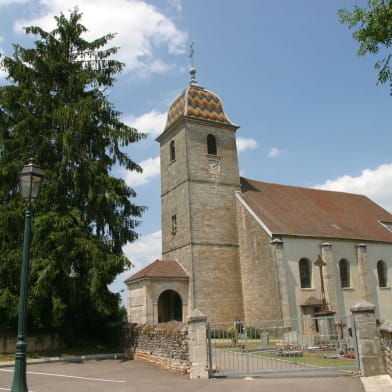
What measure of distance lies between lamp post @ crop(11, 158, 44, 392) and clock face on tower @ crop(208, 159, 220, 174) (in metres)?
19.1

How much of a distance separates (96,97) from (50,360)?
495 inches

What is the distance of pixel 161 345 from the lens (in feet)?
45.6

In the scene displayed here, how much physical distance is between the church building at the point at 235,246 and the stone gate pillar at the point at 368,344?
1186cm

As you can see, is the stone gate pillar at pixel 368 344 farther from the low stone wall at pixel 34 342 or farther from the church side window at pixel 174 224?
the church side window at pixel 174 224

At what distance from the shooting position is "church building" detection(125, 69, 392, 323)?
22.8m

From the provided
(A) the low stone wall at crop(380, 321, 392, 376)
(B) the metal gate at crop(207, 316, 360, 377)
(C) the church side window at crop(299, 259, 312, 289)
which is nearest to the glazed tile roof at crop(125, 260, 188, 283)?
(B) the metal gate at crop(207, 316, 360, 377)

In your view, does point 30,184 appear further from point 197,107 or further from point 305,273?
point 197,107

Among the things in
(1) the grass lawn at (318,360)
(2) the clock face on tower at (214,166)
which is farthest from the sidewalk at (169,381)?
(2) the clock face on tower at (214,166)

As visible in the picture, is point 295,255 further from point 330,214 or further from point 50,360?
point 50,360

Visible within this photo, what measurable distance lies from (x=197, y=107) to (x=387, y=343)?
21.3 m

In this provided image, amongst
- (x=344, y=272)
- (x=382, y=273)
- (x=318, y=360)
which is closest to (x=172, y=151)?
(x=344, y=272)

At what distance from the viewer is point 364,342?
32.0 feet

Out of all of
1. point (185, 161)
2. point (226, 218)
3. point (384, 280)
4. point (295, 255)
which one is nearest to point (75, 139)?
point (185, 161)

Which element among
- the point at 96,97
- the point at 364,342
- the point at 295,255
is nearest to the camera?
the point at 364,342
